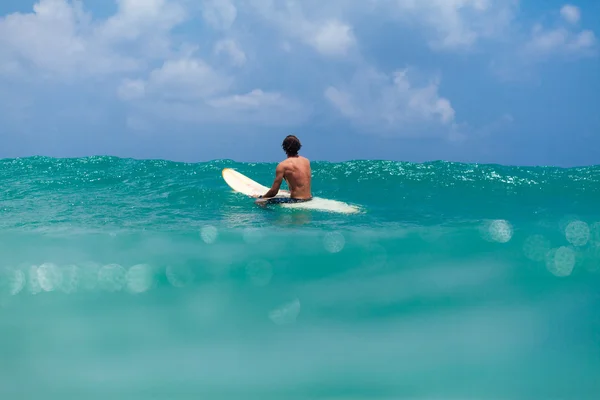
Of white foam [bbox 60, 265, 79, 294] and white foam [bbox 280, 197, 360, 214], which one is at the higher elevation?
white foam [bbox 280, 197, 360, 214]

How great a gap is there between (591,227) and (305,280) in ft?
12.8

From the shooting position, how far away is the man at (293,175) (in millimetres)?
7840

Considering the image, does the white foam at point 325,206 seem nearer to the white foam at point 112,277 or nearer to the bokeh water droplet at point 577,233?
the bokeh water droplet at point 577,233

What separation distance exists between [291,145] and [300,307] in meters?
3.68

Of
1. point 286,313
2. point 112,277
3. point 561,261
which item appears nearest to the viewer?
point 286,313

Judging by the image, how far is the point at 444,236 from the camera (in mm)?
5812

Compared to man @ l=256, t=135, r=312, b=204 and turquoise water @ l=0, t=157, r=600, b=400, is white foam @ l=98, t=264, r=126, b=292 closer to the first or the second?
turquoise water @ l=0, t=157, r=600, b=400

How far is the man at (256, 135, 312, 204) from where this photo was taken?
7840 mm

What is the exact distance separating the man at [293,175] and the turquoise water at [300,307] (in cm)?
74

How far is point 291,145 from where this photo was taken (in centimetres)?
796

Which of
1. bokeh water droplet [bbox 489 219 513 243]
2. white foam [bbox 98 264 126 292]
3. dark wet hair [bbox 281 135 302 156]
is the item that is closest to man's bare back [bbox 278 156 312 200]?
dark wet hair [bbox 281 135 302 156]

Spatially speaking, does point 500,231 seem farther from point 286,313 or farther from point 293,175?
point 293,175

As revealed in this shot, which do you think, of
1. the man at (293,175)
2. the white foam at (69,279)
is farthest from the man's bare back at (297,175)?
the white foam at (69,279)

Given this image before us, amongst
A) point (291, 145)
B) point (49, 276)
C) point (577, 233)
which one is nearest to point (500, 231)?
point (577, 233)
